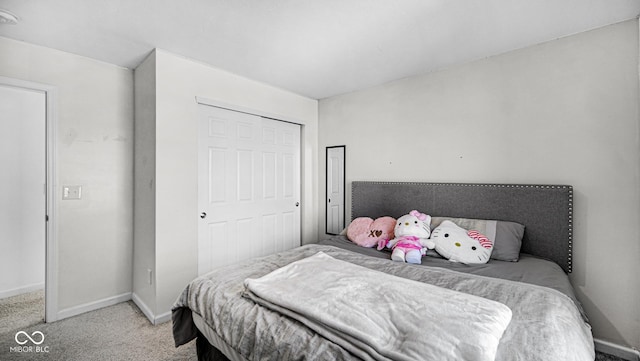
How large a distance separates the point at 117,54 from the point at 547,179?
3.80 metres

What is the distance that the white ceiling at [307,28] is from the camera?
69.2 inches

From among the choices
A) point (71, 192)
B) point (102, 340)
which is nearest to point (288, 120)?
point (71, 192)

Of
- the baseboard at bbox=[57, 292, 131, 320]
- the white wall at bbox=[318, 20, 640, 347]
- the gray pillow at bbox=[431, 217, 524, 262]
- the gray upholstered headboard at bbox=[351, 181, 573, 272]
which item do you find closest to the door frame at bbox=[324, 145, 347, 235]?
the gray upholstered headboard at bbox=[351, 181, 573, 272]

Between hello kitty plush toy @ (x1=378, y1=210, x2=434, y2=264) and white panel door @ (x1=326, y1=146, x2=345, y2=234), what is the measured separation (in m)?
1.19

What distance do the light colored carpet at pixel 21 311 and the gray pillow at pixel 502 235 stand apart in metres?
3.80

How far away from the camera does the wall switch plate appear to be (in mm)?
2424

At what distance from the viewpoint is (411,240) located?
2.22 metres

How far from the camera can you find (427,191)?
9.18 ft

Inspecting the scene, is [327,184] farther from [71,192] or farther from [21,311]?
[21,311]

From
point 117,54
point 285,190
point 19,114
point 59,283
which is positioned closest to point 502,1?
point 285,190

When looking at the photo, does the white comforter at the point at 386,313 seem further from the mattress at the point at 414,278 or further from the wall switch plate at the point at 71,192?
the wall switch plate at the point at 71,192

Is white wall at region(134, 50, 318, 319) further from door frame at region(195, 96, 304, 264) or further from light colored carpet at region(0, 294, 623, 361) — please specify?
light colored carpet at region(0, 294, 623, 361)

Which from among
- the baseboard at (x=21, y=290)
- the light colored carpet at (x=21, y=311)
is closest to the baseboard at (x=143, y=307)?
the light colored carpet at (x=21, y=311)

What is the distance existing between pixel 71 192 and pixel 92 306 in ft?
3.53
